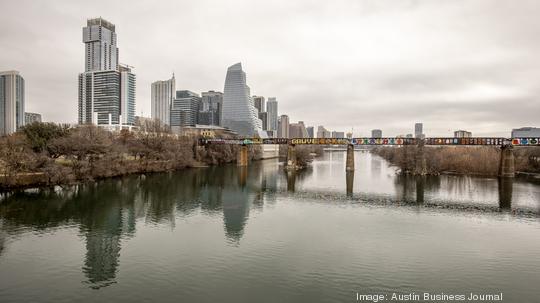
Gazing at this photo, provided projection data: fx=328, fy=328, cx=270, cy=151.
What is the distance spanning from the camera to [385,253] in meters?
19.7

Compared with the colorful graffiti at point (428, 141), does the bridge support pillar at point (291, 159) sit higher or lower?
lower

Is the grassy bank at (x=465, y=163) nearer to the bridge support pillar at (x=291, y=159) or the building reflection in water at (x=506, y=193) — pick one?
the building reflection in water at (x=506, y=193)

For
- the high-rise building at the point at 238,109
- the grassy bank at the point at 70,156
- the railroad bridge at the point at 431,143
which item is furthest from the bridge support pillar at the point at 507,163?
the high-rise building at the point at 238,109

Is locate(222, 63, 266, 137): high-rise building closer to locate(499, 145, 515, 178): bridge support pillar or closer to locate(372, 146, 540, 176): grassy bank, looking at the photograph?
locate(372, 146, 540, 176): grassy bank

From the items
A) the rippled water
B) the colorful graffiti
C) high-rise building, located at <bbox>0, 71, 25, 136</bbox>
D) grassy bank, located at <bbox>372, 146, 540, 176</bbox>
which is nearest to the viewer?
the rippled water

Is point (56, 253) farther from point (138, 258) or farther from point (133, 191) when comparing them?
point (133, 191)

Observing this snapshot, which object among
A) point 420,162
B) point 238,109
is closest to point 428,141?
point 420,162

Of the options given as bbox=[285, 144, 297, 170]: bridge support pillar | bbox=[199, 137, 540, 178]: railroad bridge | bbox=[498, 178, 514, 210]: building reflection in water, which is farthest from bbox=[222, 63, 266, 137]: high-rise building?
bbox=[498, 178, 514, 210]: building reflection in water

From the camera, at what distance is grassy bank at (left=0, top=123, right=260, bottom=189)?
4056cm

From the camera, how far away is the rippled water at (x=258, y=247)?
49.0ft

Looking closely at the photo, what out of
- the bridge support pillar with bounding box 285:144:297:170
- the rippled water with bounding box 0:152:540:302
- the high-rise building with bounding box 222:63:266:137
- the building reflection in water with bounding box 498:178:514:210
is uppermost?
the high-rise building with bounding box 222:63:266:137

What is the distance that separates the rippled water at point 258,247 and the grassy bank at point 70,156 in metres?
4.85

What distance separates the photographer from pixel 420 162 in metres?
70.7

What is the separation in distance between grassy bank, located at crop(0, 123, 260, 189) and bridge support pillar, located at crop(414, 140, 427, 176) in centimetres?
5193
